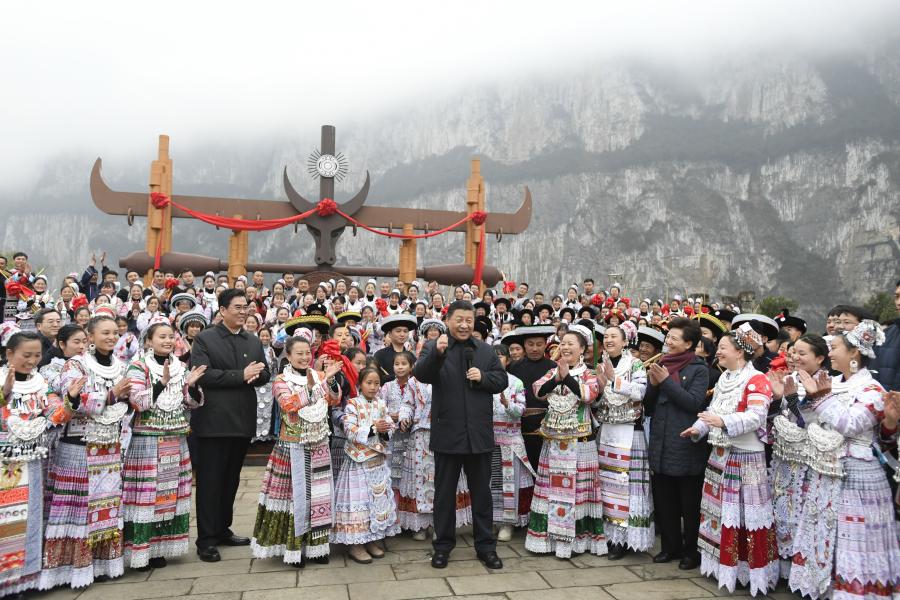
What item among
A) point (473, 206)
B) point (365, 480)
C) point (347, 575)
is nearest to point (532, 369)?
point (365, 480)

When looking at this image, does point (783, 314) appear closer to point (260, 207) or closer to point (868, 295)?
point (260, 207)

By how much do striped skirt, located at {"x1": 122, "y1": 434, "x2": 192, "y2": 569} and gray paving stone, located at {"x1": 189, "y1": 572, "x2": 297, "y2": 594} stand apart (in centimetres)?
44

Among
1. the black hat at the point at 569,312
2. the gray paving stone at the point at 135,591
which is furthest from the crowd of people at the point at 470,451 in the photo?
the black hat at the point at 569,312

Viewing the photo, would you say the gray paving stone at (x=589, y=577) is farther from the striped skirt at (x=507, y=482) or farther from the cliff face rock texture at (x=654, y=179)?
the cliff face rock texture at (x=654, y=179)

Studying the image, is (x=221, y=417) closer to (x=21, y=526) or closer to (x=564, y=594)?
(x=21, y=526)

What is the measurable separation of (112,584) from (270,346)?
167 inches

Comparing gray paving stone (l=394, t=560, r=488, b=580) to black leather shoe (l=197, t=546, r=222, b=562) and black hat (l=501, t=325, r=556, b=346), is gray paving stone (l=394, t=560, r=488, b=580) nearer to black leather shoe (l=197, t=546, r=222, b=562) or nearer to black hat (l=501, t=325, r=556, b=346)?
black leather shoe (l=197, t=546, r=222, b=562)

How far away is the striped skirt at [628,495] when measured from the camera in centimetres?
434

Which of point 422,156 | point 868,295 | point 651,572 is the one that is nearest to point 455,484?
point 651,572

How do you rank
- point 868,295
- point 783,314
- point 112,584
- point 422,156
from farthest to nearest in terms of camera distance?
1. point 422,156
2. point 868,295
3. point 783,314
4. point 112,584

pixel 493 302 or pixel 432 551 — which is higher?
pixel 493 302

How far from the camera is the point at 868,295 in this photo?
55.1m

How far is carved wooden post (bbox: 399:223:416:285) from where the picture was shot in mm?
15359

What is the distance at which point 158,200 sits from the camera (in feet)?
46.3
